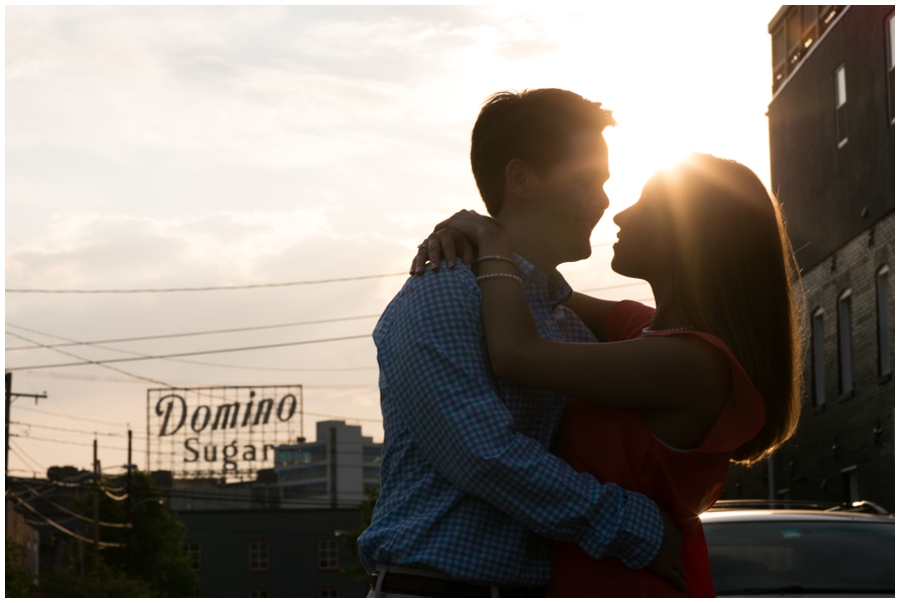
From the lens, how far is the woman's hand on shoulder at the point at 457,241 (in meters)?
3.12

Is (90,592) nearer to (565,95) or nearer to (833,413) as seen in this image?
(833,413)

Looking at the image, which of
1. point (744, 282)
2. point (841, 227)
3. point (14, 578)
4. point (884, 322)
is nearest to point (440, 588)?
point (744, 282)

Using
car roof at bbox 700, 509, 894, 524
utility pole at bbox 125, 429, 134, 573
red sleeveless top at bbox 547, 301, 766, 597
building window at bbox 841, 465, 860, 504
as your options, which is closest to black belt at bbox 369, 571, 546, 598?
red sleeveless top at bbox 547, 301, 766, 597

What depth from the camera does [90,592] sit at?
4734cm

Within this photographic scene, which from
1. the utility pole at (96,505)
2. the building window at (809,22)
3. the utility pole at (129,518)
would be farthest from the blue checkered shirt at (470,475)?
the utility pole at (129,518)

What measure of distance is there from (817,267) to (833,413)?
3.50 meters

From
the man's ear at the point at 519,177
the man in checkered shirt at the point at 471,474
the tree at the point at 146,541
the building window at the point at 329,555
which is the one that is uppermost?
the man's ear at the point at 519,177

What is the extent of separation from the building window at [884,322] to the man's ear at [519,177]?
829 inches

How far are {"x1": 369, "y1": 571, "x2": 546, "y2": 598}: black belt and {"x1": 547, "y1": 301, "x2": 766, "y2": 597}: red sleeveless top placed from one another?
0.12 metres

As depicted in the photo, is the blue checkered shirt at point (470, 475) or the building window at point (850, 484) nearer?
the blue checkered shirt at point (470, 475)

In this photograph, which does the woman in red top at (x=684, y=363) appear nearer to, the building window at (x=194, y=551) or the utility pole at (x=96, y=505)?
the utility pole at (x=96, y=505)

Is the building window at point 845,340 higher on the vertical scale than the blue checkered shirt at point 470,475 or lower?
higher

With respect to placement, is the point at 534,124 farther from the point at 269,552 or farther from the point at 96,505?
the point at 269,552

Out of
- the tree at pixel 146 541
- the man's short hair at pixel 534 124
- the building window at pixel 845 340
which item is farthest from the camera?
the tree at pixel 146 541
